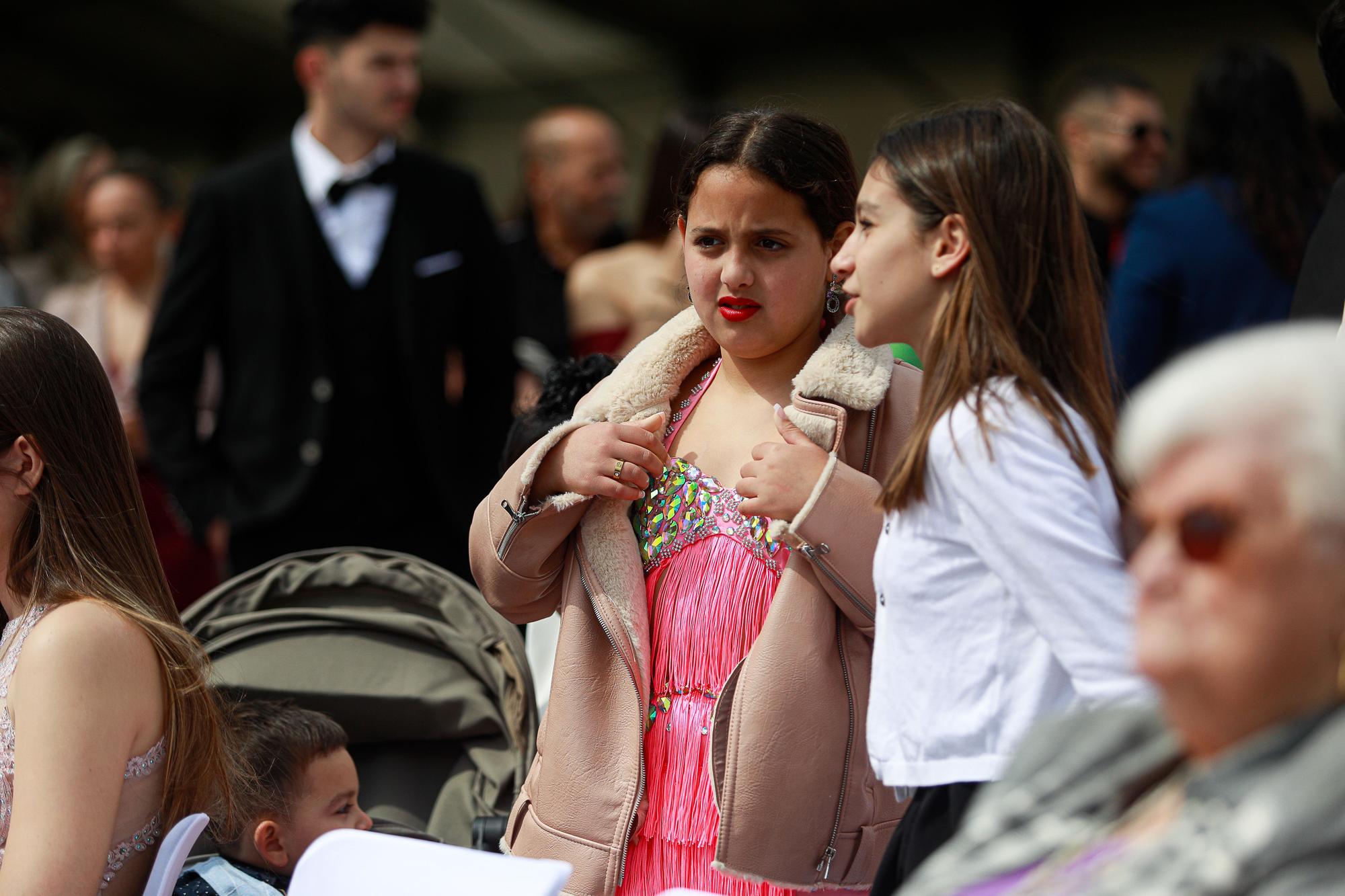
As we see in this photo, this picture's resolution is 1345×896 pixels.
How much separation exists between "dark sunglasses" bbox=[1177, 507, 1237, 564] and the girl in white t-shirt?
630mm

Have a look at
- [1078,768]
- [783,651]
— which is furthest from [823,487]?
[1078,768]

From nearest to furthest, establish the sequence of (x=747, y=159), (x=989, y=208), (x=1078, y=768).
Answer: (x=1078, y=768)
(x=989, y=208)
(x=747, y=159)

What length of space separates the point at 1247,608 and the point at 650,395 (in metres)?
1.46

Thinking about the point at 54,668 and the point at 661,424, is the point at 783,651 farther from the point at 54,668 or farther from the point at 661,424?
the point at 54,668

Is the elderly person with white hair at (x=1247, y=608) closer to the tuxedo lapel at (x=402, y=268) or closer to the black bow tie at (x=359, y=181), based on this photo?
the tuxedo lapel at (x=402, y=268)

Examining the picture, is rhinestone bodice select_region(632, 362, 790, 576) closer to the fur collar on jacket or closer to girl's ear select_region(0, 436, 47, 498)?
the fur collar on jacket

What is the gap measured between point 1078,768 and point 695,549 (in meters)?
1.12

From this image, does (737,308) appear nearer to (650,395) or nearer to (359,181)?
(650,395)

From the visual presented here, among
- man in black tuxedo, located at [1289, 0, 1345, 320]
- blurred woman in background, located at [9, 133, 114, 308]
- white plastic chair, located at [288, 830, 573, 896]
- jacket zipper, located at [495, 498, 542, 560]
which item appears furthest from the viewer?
blurred woman in background, located at [9, 133, 114, 308]

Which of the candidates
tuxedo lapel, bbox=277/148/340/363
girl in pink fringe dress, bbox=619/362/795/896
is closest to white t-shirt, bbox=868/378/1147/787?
girl in pink fringe dress, bbox=619/362/795/896

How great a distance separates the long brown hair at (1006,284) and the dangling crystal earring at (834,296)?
395 millimetres

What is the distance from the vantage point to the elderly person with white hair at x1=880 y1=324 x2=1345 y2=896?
104 centimetres

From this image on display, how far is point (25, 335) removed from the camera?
Answer: 2236 millimetres

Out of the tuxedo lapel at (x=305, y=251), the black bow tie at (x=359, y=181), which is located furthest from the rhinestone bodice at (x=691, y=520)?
the black bow tie at (x=359, y=181)
